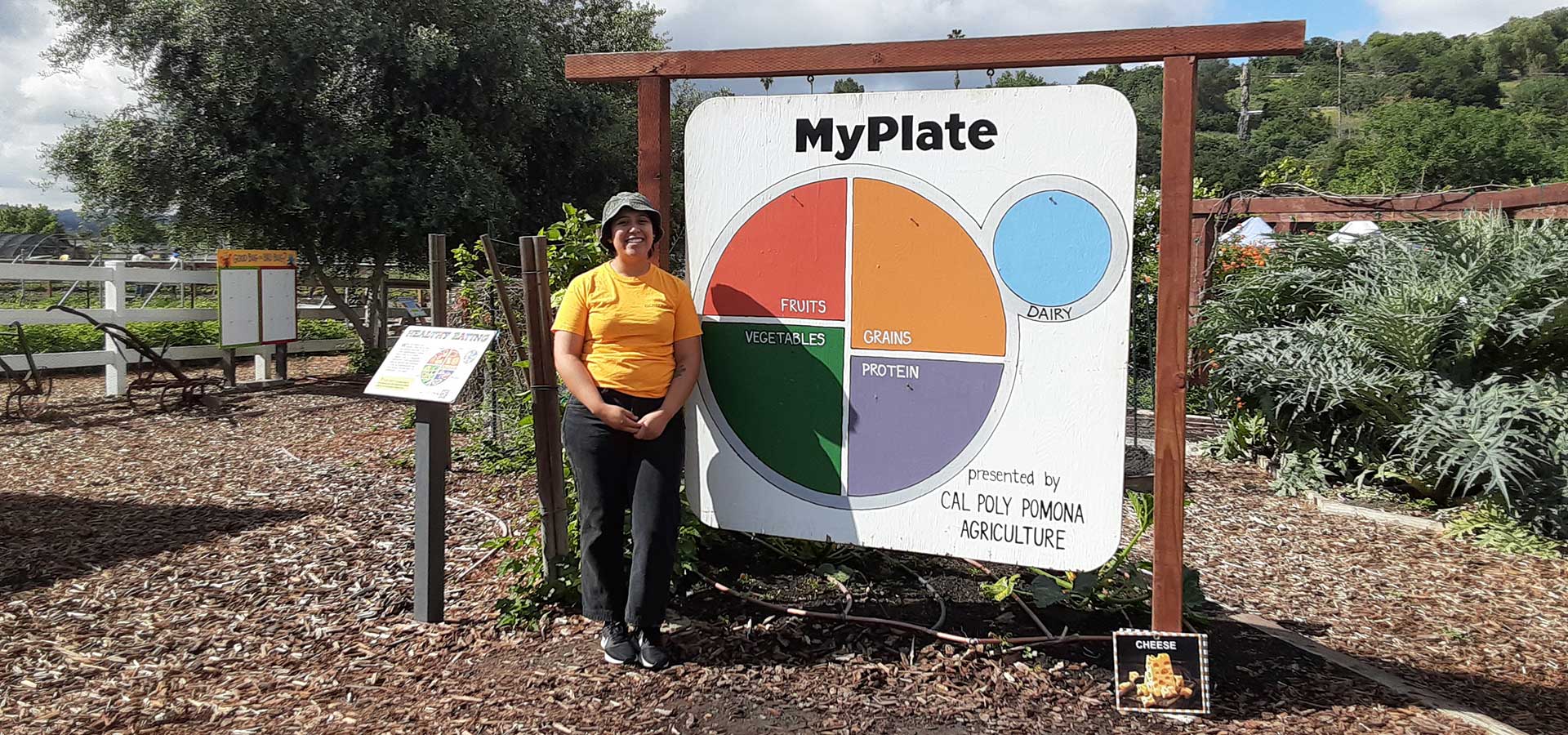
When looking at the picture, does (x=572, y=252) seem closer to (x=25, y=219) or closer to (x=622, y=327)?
(x=622, y=327)

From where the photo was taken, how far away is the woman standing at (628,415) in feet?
11.2

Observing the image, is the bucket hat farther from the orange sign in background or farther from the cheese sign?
the orange sign in background

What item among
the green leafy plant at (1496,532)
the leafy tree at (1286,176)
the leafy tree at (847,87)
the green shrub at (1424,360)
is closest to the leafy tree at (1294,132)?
the leafy tree at (1286,176)

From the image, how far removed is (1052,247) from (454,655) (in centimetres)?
255

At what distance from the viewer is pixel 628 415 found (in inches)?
133

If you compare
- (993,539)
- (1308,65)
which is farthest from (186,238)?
(1308,65)

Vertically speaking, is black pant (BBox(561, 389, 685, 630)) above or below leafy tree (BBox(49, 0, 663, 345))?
below

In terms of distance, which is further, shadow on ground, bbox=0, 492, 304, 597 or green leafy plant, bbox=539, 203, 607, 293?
shadow on ground, bbox=0, 492, 304, 597

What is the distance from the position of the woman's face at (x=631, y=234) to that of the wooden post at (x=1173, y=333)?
169cm

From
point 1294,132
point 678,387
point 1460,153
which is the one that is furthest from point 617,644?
point 1294,132

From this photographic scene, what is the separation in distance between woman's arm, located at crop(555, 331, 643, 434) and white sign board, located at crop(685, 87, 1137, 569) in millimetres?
522

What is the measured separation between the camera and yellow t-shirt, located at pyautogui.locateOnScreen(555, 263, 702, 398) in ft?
11.2

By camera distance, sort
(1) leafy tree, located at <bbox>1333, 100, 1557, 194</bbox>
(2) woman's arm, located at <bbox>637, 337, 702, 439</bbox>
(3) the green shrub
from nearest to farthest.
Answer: (2) woman's arm, located at <bbox>637, 337, 702, 439</bbox>, (3) the green shrub, (1) leafy tree, located at <bbox>1333, 100, 1557, 194</bbox>

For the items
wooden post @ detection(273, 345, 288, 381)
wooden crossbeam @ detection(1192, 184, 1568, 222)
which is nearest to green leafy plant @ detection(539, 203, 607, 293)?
wooden crossbeam @ detection(1192, 184, 1568, 222)
